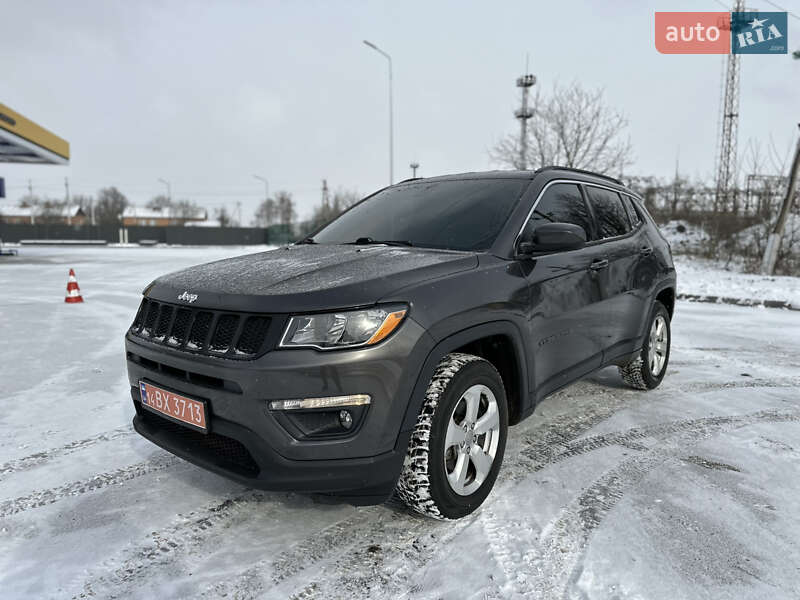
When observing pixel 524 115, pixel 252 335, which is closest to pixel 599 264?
pixel 252 335

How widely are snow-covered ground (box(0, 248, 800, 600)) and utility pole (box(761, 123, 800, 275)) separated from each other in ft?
40.3

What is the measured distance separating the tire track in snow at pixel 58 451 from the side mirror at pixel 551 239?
114 inches

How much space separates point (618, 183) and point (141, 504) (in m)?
4.18

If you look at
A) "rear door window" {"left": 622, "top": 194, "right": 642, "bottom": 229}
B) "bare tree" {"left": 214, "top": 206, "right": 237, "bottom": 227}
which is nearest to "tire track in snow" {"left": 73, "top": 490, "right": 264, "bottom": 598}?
"rear door window" {"left": 622, "top": 194, "right": 642, "bottom": 229}

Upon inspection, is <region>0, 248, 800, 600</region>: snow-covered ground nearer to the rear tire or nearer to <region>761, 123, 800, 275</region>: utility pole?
the rear tire

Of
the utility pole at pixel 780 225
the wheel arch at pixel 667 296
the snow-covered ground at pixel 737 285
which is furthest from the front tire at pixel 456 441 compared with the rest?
the utility pole at pixel 780 225

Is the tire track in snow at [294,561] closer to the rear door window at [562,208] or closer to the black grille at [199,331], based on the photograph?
the black grille at [199,331]

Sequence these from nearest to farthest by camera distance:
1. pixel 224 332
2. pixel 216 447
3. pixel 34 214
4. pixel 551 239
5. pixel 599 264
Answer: pixel 224 332 → pixel 216 447 → pixel 551 239 → pixel 599 264 → pixel 34 214

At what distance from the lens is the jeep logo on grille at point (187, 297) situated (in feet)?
8.00

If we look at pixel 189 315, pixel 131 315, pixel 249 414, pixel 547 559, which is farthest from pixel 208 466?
pixel 131 315

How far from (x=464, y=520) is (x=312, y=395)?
1.07 m

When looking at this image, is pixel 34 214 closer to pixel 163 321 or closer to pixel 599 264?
pixel 163 321

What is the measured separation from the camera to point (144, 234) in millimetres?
55312

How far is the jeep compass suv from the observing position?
214 centimetres
